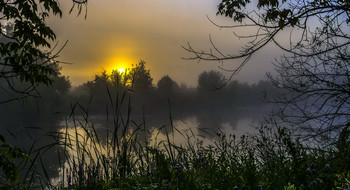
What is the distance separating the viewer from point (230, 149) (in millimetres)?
6113

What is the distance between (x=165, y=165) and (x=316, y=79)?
414cm

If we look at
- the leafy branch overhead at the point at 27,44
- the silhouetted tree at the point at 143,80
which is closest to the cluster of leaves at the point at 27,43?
the leafy branch overhead at the point at 27,44

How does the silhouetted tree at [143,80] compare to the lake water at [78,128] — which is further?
→ the silhouetted tree at [143,80]

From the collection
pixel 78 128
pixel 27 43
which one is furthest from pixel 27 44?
pixel 78 128

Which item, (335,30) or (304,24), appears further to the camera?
(335,30)

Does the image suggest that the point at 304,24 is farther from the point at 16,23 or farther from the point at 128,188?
the point at 16,23

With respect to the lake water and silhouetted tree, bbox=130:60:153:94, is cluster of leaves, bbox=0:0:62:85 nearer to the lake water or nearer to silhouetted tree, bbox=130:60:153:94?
the lake water

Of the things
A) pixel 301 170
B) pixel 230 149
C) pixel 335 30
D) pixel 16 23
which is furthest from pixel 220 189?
pixel 335 30

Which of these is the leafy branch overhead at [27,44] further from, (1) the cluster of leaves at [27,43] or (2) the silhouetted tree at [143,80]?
(2) the silhouetted tree at [143,80]

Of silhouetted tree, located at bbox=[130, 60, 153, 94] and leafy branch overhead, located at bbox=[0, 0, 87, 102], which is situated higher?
silhouetted tree, located at bbox=[130, 60, 153, 94]

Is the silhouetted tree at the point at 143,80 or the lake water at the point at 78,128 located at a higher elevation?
the silhouetted tree at the point at 143,80

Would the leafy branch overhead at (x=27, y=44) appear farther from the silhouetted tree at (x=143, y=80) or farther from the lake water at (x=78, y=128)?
the silhouetted tree at (x=143, y=80)

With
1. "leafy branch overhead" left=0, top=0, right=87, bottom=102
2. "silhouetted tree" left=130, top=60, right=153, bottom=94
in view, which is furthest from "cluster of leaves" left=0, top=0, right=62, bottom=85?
"silhouetted tree" left=130, top=60, right=153, bottom=94

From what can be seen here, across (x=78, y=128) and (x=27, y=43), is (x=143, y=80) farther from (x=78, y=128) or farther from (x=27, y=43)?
(x=27, y=43)
